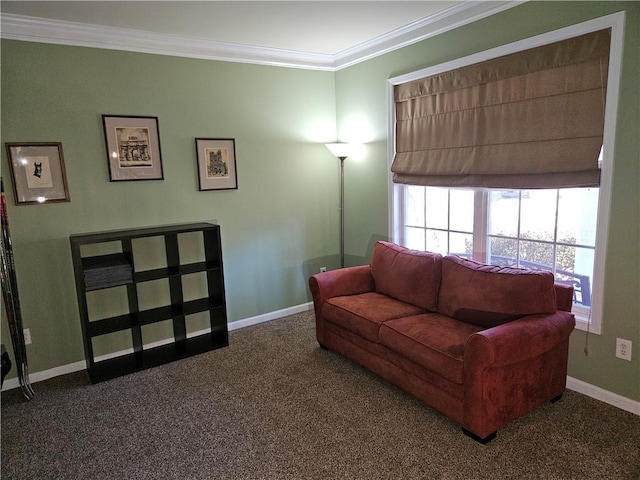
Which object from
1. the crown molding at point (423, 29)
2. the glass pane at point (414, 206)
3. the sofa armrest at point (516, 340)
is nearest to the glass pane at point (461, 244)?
the glass pane at point (414, 206)

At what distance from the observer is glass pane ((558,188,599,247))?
257cm

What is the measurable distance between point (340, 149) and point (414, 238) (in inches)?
44.0

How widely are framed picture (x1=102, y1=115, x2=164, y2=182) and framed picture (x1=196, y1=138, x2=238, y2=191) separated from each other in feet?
1.14

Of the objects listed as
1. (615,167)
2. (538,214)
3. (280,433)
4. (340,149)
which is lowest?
(280,433)

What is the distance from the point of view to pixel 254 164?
12.9ft

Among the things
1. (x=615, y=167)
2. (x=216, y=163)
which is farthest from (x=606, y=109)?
(x=216, y=163)

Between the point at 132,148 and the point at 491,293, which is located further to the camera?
the point at 132,148

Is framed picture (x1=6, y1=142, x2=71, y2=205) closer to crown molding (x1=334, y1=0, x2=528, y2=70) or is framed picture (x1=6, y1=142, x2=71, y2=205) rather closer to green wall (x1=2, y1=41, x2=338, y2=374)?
green wall (x1=2, y1=41, x2=338, y2=374)

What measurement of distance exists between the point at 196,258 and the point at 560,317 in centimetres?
283

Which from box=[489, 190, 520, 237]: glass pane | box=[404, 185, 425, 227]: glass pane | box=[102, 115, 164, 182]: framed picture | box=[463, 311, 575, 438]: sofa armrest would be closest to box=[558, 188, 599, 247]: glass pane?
box=[489, 190, 520, 237]: glass pane

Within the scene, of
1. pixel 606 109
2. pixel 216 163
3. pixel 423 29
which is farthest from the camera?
→ pixel 216 163

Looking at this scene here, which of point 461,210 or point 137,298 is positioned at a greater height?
point 461,210

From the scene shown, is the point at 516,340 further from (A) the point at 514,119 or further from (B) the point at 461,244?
(A) the point at 514,119

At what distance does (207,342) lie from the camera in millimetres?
3641
